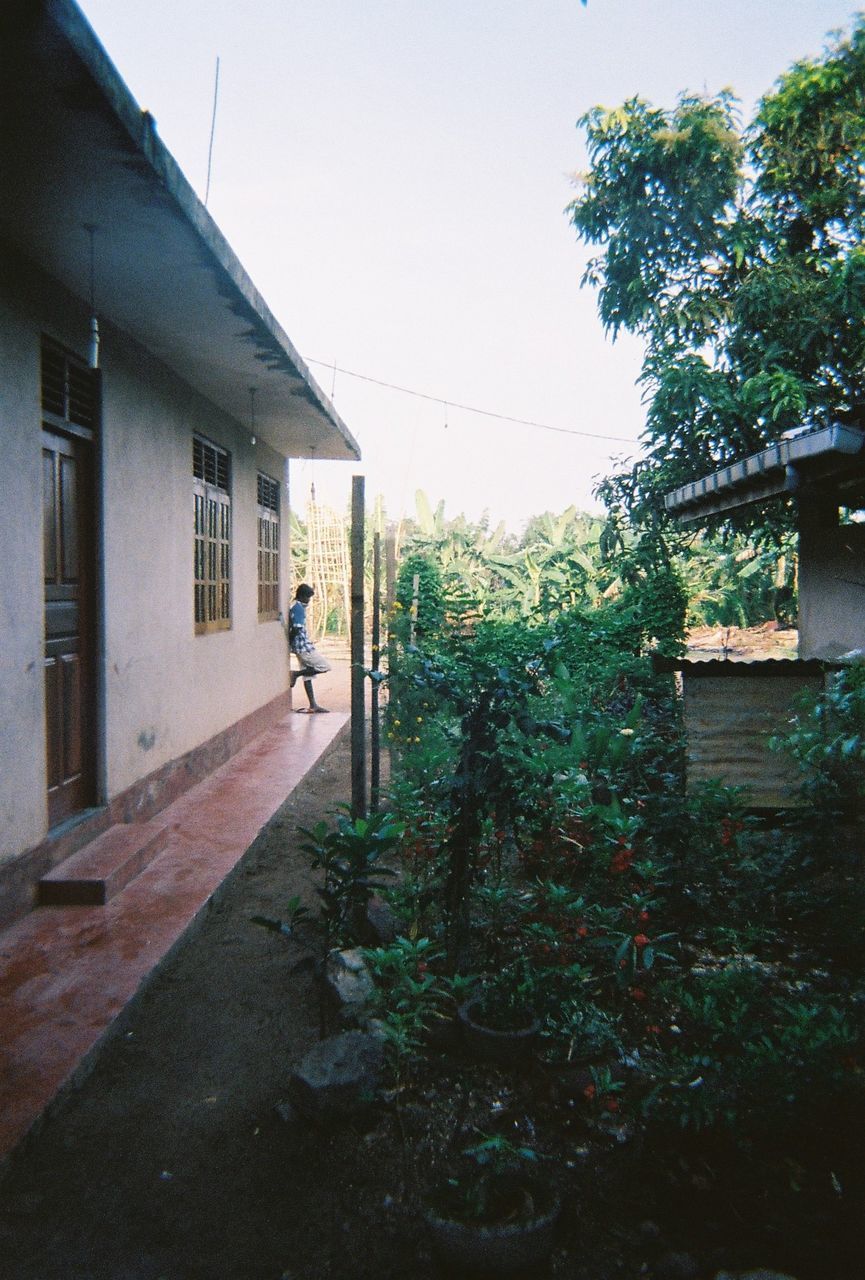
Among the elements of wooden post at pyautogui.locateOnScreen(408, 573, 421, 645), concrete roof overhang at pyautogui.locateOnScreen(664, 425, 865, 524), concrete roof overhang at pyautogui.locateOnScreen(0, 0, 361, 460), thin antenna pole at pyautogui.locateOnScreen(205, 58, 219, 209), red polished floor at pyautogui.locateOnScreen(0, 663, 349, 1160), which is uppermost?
thin antenna pole at pyautogui.locateOnScreen(205, 58, 219, 209)

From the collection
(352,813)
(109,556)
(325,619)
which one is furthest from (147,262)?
(325,619)

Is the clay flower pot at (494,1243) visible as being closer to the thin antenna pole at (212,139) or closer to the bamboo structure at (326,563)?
the thin antenna pole at (212,139)

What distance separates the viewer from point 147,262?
4379 mm

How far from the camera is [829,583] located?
6.14 meters

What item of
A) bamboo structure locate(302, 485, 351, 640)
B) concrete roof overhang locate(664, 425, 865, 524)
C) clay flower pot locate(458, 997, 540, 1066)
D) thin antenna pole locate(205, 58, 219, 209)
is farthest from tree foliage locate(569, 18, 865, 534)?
bamboo structure locate(302, 485, 351, 640)

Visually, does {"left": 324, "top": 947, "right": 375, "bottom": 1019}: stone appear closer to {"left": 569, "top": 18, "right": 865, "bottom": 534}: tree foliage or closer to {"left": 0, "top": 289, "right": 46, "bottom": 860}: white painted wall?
{"left": 0, "top": 289, "right": 46, "bottom": 860}: white painted wall

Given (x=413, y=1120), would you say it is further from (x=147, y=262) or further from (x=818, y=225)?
(x=818, y=225)

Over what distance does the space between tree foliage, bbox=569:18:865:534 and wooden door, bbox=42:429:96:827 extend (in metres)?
6.19

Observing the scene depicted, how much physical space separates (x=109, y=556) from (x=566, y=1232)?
14.3ft

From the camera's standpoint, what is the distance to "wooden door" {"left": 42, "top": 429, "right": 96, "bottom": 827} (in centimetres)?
479

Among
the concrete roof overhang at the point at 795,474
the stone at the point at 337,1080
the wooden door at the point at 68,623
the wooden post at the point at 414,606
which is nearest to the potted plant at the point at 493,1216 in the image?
the stone at the point at 337,1080

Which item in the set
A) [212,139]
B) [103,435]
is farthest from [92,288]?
[212,139]

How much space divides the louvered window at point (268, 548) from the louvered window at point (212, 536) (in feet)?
5.20

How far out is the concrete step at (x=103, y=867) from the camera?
4.46 m
